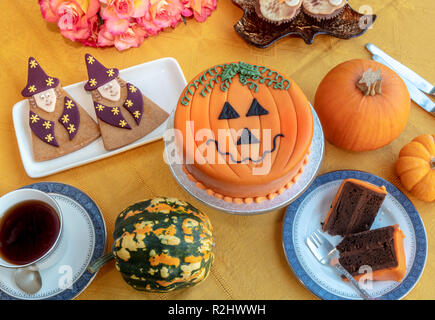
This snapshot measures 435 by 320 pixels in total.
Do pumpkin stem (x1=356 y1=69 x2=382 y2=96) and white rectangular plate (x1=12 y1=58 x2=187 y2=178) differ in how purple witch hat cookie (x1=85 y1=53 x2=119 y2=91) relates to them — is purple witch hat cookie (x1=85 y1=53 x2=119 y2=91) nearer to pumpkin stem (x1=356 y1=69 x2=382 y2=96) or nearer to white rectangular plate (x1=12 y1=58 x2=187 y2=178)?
white rectangular plate (x1=12 y1=58 x2=187 y2=178)

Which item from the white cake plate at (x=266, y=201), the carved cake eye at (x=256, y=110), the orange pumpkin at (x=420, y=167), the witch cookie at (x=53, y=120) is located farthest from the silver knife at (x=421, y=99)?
the witch cookie at (x=53, y=120)

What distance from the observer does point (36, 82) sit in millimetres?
1354

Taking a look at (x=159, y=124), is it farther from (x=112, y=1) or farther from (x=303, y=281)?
(x=303, y=281)

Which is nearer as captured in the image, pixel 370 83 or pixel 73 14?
pixel 370 83

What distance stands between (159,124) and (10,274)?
0.69 meters

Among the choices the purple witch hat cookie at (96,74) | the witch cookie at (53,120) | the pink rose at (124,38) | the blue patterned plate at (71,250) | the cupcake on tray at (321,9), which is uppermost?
the cupcake on tray at (321,9)

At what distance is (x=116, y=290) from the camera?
3.96ft

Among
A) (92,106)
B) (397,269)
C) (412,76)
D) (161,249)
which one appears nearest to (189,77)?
(92,106)

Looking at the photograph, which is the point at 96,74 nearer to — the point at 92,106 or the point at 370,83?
the point at 92,106

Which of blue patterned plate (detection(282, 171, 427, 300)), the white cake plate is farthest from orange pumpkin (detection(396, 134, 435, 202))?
the white cake plate

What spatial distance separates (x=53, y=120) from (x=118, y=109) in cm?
25

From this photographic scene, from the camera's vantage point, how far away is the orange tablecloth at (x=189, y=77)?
4.00ft

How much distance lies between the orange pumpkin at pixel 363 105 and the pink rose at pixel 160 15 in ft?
2.25

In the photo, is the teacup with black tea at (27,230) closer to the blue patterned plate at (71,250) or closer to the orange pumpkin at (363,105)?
the blue patterned plate at (71,250)
